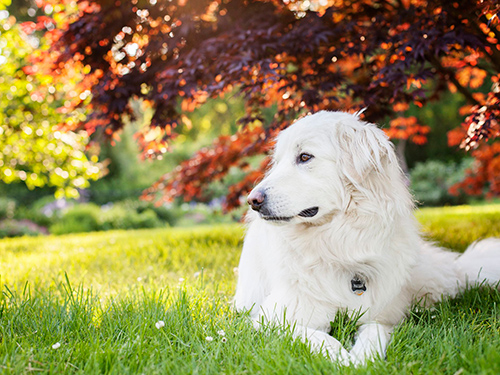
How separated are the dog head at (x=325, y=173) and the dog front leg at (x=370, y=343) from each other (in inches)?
22.8

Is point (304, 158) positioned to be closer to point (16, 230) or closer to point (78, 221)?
point (16, 230)

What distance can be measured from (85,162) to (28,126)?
0.95 meters

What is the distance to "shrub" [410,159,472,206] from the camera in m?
13.7

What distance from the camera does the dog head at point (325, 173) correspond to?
2.04 m

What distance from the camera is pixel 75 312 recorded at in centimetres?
220

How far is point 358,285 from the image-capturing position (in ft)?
6.97

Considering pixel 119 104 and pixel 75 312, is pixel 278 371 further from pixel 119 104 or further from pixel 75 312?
pixel 119 104

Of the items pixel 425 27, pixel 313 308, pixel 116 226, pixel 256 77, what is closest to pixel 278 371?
pixel 313 308

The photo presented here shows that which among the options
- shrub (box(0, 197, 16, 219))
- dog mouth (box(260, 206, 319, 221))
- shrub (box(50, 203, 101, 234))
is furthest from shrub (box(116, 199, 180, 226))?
dog mouth (box(260, 206, 319, 221))

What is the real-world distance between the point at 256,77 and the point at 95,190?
13.7 m

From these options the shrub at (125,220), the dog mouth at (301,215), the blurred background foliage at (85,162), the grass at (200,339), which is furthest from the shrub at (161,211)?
the dog mouth at (301,215)

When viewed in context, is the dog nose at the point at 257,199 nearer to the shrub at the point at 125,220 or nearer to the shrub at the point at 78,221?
the shrub at the point at 125,220

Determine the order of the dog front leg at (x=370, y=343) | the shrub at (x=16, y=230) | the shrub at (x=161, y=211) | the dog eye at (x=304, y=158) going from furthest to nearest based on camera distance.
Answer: the shrub at (x=161, y=211), the shrub at (x=16, y=230), the dog eye at (x=304, y=158), the dog front leg at (x=370, y=343)

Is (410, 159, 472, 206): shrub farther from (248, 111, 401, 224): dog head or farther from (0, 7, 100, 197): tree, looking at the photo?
(248, 111, 401, 224): dog head
